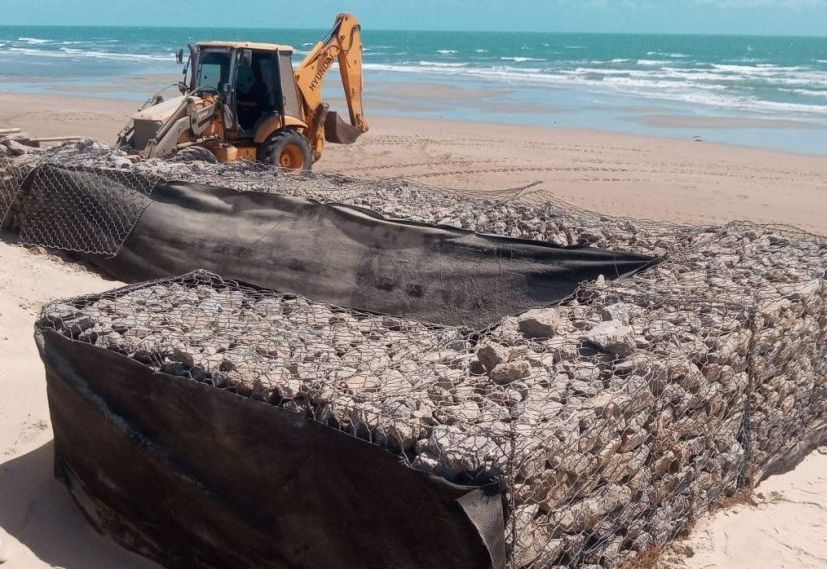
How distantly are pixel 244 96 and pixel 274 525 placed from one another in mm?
8550

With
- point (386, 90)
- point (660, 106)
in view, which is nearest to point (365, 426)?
point (660, 106)

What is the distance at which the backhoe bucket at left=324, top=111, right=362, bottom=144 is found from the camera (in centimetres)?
1262

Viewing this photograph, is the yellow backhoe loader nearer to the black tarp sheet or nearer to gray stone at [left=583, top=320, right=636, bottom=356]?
the black tarp sheet

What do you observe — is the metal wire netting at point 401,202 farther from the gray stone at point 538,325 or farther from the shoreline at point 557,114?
the shoreline at point 557,114

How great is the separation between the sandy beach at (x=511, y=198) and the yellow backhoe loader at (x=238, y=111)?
2.36 metres

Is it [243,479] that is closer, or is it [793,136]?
[243,479]

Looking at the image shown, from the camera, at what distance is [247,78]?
1148 centimetres

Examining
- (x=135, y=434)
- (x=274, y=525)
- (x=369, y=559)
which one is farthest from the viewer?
(x=135, y=434)

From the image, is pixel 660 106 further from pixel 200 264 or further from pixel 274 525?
pixel 274 525

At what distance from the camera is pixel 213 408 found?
400 cm

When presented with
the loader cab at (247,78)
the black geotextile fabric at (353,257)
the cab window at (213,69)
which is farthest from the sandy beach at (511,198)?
the cab window at (213,69)

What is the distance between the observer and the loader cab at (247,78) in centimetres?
1123

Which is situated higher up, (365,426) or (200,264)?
(365,426)

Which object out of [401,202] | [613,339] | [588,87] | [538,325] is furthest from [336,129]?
[588,87]
